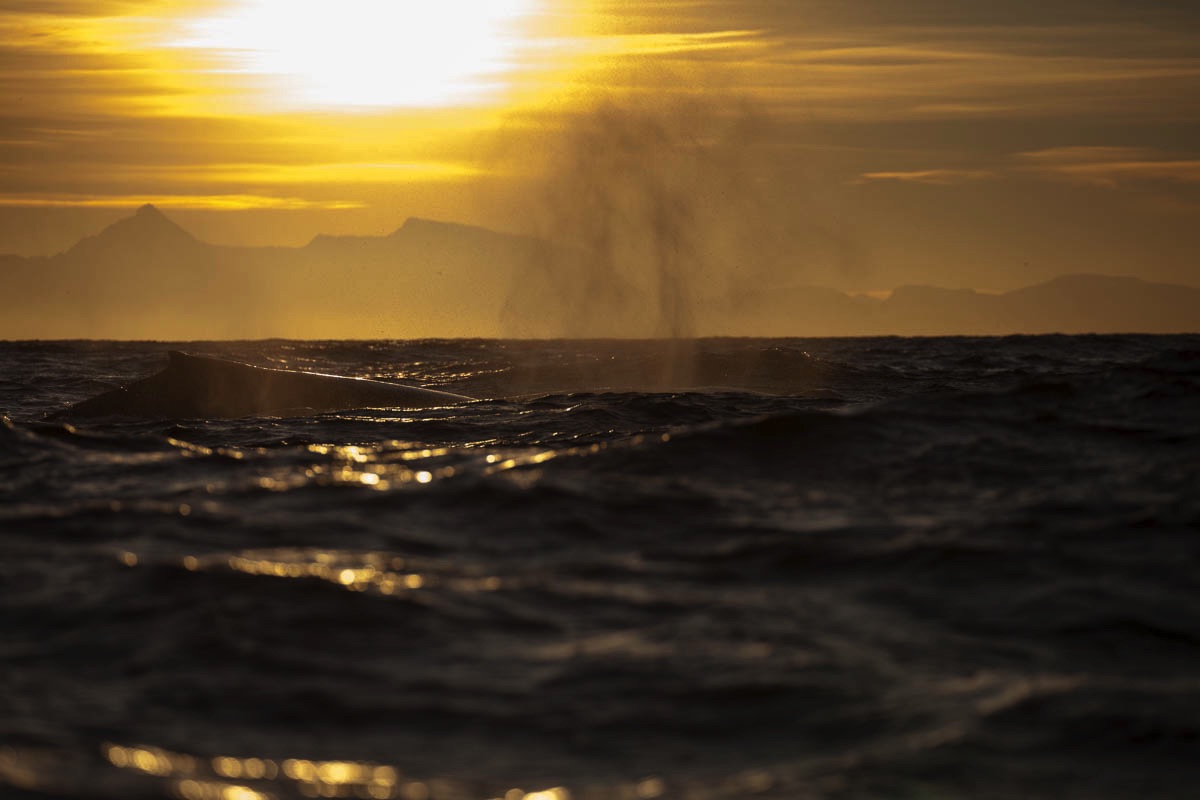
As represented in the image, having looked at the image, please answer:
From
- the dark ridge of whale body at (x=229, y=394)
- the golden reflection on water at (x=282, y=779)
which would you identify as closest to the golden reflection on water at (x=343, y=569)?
the golden reflection on water at (x=282, y=779)

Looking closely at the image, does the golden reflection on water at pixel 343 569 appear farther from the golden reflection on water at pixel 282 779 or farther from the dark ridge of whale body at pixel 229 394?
the dark ridge of whale body at pixel 229 394

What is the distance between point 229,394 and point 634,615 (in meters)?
19.2

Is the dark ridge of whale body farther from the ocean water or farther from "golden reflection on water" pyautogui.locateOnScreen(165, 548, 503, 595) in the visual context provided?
"golden reflection on water" pyautogui.locateOnScreen(165, 548, 503, 595)

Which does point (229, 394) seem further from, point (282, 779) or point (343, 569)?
point (282, 779)

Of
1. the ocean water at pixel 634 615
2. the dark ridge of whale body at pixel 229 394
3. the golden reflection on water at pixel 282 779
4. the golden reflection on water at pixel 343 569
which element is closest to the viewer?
the golden reflection on water at pixel 282 779

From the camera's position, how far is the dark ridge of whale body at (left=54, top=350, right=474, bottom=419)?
80.0 ft

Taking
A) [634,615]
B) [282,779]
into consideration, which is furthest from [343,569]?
[282,779]

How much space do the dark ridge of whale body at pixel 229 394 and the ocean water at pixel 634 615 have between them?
35.5 ft

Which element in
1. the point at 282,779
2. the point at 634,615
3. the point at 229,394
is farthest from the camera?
the point at 229,394

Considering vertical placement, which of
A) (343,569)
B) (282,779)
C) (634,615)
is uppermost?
(343,569)

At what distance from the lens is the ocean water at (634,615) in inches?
205

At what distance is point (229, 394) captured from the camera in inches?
982

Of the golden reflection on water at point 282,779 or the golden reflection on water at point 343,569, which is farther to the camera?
the golden reflection on water at point 343,569

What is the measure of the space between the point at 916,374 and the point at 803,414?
99.8 ft
